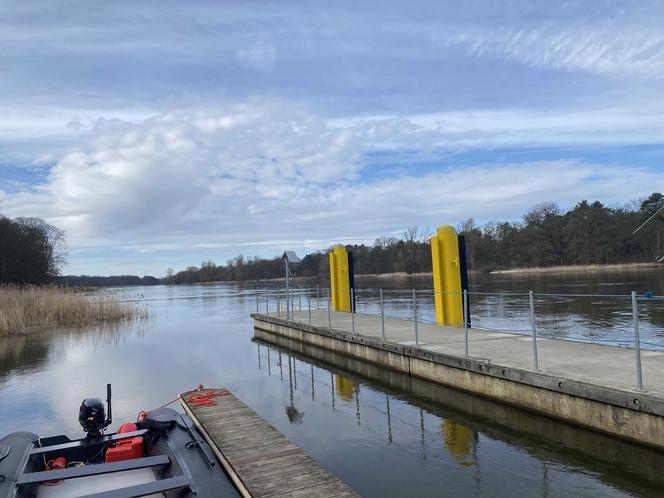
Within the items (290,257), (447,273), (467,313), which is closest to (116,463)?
(467,313)

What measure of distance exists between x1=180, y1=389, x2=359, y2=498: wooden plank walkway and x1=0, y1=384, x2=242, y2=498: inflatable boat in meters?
0.20

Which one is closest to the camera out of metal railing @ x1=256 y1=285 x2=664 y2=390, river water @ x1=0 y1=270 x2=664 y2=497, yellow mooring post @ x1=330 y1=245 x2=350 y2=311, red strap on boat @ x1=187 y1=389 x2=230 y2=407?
river water @ x1=0 y1=270 x2=664 y2=497

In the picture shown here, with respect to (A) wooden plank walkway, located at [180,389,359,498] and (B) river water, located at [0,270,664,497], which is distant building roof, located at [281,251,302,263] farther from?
(A) wooden plank walkway, located at [180,389,359,498]

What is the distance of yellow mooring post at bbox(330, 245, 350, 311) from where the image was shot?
51.3 feet

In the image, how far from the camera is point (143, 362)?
476 inches

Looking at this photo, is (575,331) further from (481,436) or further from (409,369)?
(481,436)

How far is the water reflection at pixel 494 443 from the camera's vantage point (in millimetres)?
4449

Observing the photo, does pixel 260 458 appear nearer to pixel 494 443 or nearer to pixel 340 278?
pixel 494 443

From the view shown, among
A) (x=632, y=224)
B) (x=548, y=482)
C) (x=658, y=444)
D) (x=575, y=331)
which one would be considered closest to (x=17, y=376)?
(x=548, y=482)

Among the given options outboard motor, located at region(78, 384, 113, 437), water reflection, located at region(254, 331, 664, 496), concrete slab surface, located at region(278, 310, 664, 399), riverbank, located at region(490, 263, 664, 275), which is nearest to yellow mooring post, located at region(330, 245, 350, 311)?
concrete slab surface, located at region(278, 310, 664, 399)

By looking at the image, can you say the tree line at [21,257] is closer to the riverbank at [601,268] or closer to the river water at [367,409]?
the river water at [367,409]

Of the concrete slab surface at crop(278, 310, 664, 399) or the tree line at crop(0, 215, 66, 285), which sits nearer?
the concrete slab surface at crop(278, 310, 664, 399)

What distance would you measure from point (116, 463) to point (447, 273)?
7.93m

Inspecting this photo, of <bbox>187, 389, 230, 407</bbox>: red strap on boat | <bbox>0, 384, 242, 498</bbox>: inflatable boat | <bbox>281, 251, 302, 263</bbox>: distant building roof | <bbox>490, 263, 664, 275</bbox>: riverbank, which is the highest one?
<bbox>281, 251, 302, 263</bbox>: distant building roof
